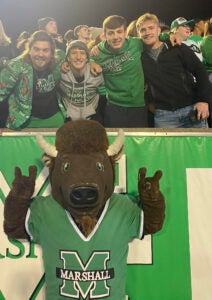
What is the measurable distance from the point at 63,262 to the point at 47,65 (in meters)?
0.99

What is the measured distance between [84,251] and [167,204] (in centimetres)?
56

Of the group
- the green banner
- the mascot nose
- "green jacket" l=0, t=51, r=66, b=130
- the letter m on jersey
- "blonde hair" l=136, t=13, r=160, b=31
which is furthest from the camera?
"blonde hair" l=136, t=13, r=160, b=31

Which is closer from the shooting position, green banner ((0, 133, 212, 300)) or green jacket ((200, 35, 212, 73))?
green banner ((0, 133, 212, 300))

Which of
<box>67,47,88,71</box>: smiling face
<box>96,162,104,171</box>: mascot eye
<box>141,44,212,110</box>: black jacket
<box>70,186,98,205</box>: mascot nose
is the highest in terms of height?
<box>67,47,88,71</box>: smiling face

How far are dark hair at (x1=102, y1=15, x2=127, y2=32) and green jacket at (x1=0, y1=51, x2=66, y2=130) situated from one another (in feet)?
1.49

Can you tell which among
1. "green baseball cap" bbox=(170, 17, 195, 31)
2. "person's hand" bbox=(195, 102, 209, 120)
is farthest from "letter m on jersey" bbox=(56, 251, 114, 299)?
"green baseball cap" bbox=(170, 17, 195, 31)

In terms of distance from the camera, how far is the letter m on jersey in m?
1.21

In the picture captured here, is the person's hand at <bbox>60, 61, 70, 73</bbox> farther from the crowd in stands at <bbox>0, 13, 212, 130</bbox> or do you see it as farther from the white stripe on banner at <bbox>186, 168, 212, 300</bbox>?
the white stripe on banner at <bbox>186, 168, 212, 300</bbox>

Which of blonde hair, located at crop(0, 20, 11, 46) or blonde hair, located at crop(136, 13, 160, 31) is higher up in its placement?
blonde hair, located at crop(136, 13, 160, 31)

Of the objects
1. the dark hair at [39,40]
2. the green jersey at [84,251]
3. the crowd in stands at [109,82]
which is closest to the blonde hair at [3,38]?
the crowd in stands at [109,82]

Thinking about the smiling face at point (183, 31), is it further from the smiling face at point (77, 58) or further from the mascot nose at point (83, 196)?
the mascot nose at point (83, 196)

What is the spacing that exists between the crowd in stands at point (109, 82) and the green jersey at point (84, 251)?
24.2 inches

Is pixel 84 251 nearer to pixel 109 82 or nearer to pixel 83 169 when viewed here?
pixel 83 169

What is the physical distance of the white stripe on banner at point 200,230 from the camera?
63.4 inches
